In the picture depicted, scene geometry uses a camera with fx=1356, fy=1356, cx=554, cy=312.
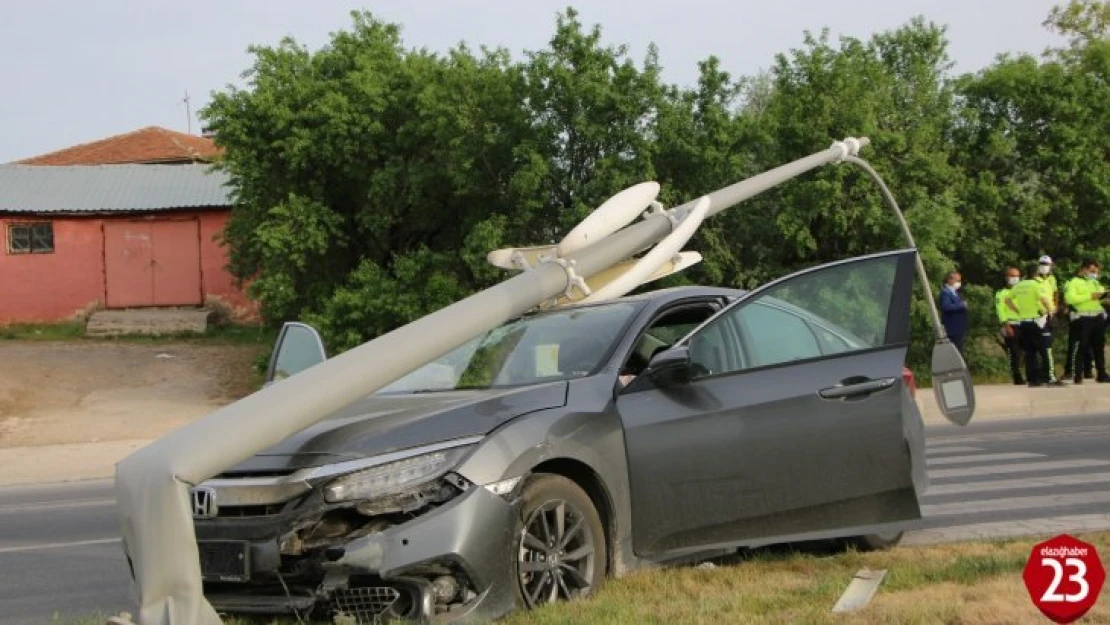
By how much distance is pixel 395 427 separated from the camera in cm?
560

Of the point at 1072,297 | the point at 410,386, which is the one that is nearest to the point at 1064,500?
the point at 410,386

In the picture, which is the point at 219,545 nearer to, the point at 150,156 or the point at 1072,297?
the point at 1072,297

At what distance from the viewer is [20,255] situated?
30453mm

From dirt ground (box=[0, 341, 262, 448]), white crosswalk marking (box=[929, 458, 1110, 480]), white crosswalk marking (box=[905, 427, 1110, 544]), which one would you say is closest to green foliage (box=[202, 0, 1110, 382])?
dirt ground (box=[0, 341, 262, 448])

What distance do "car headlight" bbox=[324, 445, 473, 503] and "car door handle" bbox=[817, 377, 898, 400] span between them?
6.74 ft

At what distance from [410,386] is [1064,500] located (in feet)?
15.6

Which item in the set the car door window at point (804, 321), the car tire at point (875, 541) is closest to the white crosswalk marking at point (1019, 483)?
the car tire at point (875, 541)

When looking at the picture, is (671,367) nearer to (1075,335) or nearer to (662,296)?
(662,296)


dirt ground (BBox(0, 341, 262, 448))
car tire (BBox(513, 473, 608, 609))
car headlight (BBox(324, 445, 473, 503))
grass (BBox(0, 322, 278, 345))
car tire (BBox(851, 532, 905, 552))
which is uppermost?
car headlight (BBox(324, 445, 473, 503))

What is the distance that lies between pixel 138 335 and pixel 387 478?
2429cm

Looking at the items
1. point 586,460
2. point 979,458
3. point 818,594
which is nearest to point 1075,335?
point 979,458

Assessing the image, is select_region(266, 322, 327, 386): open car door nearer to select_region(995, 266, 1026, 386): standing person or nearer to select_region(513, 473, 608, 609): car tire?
select_region(513, 473, 608, 609): car tire

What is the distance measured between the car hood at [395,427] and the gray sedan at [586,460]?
0.01m

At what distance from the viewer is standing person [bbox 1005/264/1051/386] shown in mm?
19016
